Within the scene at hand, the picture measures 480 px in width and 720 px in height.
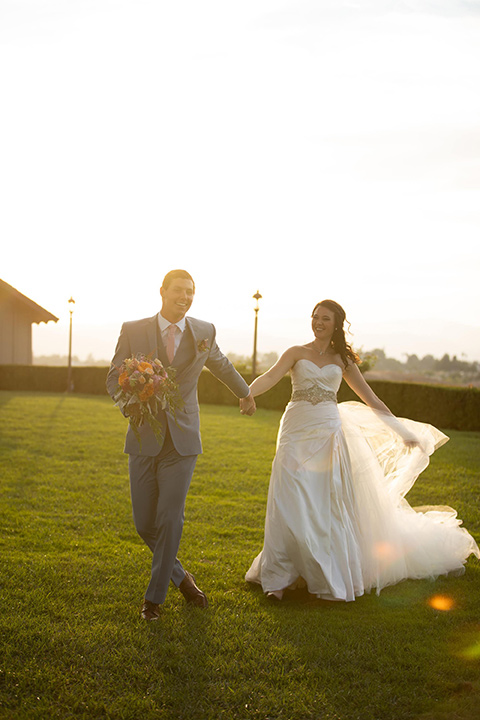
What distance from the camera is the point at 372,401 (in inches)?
249

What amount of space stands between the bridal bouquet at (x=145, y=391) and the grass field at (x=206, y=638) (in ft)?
4.74

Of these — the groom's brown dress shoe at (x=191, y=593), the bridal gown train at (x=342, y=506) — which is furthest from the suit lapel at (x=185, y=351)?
the groom's brown dress shoe at (x=191, y=593)

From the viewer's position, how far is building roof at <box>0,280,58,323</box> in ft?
95.5

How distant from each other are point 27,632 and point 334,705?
2142mm

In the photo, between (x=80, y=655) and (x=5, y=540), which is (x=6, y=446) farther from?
(x=80, y=655)

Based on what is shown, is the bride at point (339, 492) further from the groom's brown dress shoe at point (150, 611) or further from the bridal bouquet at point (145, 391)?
the bridal bouquet at point (145, 391)

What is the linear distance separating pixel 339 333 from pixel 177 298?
1994 millimetres

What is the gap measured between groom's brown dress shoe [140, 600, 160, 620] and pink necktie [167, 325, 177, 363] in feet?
6.03

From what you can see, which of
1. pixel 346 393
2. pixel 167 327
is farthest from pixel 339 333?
pixel 346 393

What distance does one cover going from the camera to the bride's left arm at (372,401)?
623cm

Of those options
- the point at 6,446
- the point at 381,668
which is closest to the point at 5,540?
the point at 381,668

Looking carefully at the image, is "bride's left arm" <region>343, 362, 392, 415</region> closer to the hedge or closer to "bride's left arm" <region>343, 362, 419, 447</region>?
"bride's left arm" <region>343, 362, 419, 447</region>

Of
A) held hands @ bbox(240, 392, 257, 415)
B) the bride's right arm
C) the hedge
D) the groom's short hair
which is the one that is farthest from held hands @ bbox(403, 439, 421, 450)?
the hedge

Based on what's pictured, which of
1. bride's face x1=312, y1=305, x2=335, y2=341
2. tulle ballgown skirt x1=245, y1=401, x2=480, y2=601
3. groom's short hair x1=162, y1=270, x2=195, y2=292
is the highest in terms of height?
groom's short hair x1=162, y1=270, x2=195, y2=292
